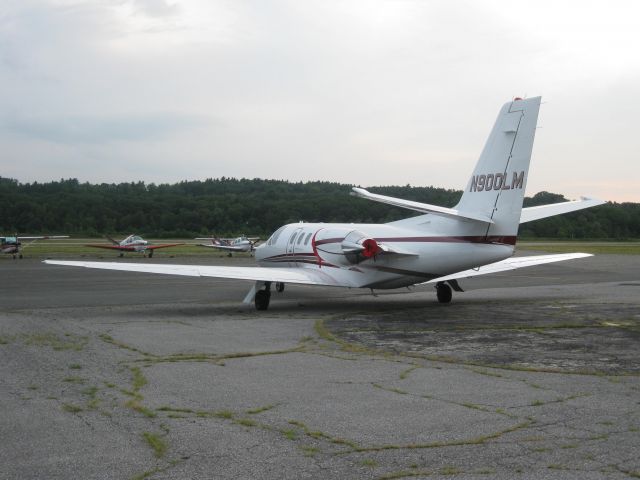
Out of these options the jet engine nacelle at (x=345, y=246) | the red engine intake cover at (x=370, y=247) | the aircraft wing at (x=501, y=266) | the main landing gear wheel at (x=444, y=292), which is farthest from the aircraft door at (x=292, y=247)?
the aircraft wing at (x=501, y=266)

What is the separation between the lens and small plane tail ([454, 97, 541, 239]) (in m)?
16.7

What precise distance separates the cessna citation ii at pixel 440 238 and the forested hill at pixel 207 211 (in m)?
28.4

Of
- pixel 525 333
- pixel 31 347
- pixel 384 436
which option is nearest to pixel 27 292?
pixel 31 347

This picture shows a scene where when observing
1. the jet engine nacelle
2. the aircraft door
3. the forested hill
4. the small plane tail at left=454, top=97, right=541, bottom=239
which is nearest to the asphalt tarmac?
the jet engine nacelle

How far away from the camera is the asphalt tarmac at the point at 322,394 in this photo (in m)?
5.88

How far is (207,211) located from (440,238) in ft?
224

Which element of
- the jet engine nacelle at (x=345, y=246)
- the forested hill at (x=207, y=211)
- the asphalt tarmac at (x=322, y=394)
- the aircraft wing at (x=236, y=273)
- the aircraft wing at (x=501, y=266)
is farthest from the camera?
the forested hill at (x=207, y=211)

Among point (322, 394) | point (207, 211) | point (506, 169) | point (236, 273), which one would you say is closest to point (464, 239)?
point (506, 169)

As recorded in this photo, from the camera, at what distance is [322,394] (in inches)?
332

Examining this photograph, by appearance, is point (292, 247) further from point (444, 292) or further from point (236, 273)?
point (444, 292)

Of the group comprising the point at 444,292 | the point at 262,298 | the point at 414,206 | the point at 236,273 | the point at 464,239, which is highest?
the point at 414,206

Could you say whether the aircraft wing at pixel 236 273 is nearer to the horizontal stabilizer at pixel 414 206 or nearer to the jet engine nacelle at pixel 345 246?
the jet engine nacelle at pixel 345 246

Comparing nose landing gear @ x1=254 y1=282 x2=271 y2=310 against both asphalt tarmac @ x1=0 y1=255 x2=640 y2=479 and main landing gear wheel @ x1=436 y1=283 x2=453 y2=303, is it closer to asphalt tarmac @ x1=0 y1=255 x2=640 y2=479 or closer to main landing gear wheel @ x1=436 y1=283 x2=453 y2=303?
asphalt tarmac @ x1=0 y1=255 x2=640 y2=479

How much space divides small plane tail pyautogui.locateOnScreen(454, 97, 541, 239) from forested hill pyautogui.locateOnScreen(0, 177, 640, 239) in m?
30.8
